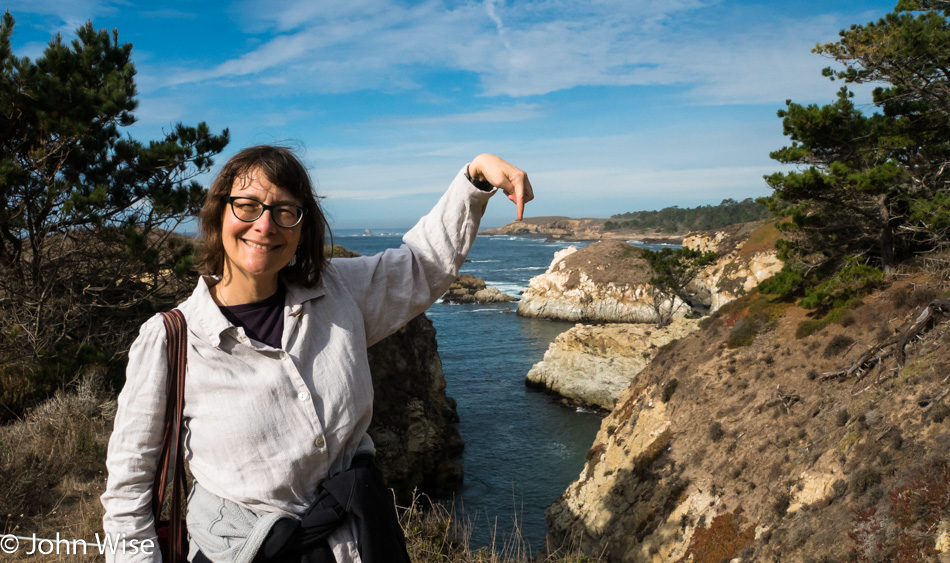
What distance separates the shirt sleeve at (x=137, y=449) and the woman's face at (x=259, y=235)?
298 millimetres

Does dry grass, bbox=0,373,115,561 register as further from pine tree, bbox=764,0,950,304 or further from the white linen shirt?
pine tree, bbox=764,0,950,304

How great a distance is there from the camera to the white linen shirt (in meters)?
1.74

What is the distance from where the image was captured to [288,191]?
194 cm

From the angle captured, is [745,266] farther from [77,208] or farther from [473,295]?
[77,208]

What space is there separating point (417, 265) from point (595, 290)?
5407 centimetres

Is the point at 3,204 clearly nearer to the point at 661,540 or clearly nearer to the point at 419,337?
the point at 661,540

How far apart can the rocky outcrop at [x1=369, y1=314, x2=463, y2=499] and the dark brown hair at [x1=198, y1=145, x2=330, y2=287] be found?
16676mm

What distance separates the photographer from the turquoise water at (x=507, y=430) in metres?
19.3

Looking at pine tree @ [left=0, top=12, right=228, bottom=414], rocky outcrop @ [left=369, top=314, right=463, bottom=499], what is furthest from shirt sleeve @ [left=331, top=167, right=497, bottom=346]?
rocky outcrop @ [left=369, top=314, right=463, bottom=499]

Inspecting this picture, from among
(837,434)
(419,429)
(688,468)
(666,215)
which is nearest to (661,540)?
(688,468)

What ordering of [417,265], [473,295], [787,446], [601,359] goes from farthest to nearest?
1. [473,295]
2. [601,359]
3. [787,446]
4. [417,265]

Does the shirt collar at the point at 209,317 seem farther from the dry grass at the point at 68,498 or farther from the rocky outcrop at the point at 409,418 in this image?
the rocky outcrop at the point at 409,418

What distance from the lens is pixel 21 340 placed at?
9070 millimetres

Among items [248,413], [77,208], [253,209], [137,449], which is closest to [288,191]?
[253,209]
